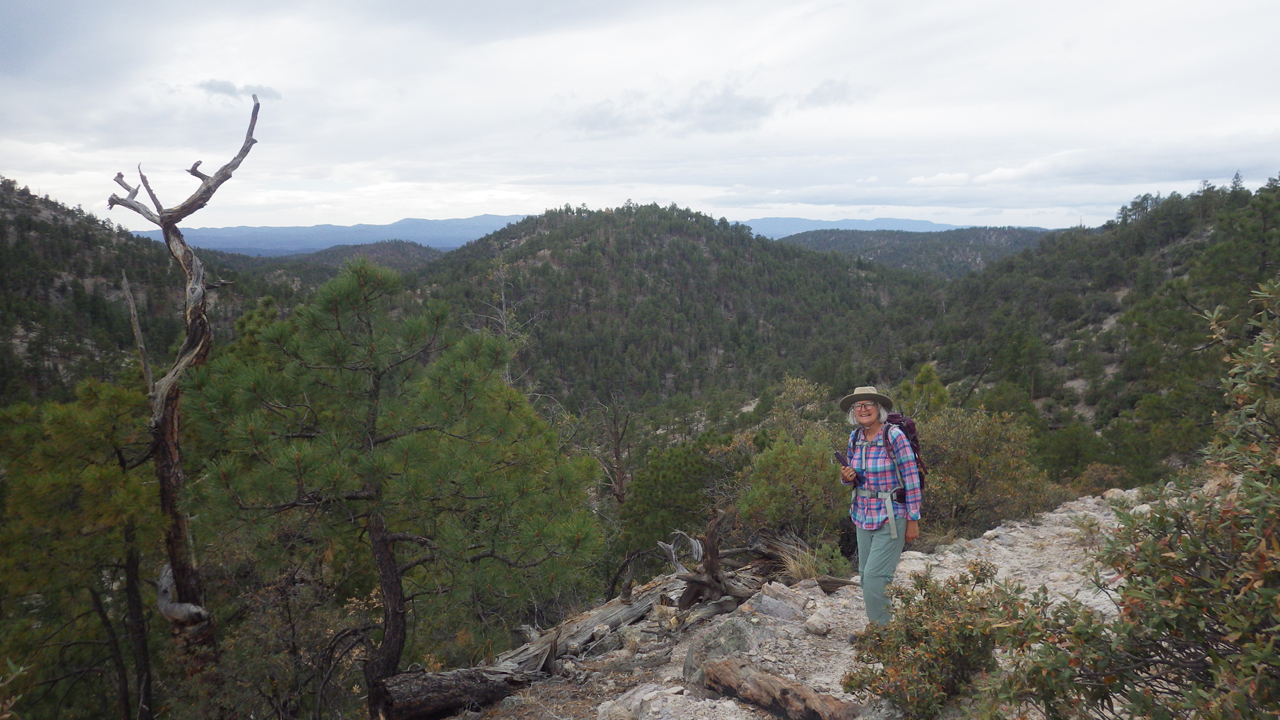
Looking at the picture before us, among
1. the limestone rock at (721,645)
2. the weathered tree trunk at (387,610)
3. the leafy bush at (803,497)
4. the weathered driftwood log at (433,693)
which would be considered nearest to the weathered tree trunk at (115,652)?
the weathered tree trunk at (387,610)

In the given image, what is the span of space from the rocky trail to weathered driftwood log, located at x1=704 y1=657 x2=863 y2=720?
6cm

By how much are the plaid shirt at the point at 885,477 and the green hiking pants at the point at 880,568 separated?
0.07 metres

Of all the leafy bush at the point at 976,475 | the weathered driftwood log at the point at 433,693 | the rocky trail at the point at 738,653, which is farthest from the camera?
the leafy bush at the point at 976,475

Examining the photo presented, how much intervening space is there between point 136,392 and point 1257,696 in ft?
24.5

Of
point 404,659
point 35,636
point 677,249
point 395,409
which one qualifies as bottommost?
point 404,659

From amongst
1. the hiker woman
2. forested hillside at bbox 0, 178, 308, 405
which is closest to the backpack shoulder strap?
the hiker woman

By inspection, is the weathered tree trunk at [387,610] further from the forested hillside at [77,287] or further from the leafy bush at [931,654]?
the forested hillside at [77,287]

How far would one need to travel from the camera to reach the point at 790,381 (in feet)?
43.0

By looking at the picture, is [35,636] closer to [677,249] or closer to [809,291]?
[809,291]

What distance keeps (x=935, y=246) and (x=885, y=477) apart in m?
143

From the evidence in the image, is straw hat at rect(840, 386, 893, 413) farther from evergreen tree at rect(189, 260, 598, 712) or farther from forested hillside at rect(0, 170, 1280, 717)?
evergreen tree at rect(189, 260, 598, 712)

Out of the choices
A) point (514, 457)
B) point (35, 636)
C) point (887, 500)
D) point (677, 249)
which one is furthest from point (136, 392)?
point (677, 249)

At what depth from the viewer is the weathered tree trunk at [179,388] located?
199 inches

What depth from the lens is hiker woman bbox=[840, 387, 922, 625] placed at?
3652 millimetres
